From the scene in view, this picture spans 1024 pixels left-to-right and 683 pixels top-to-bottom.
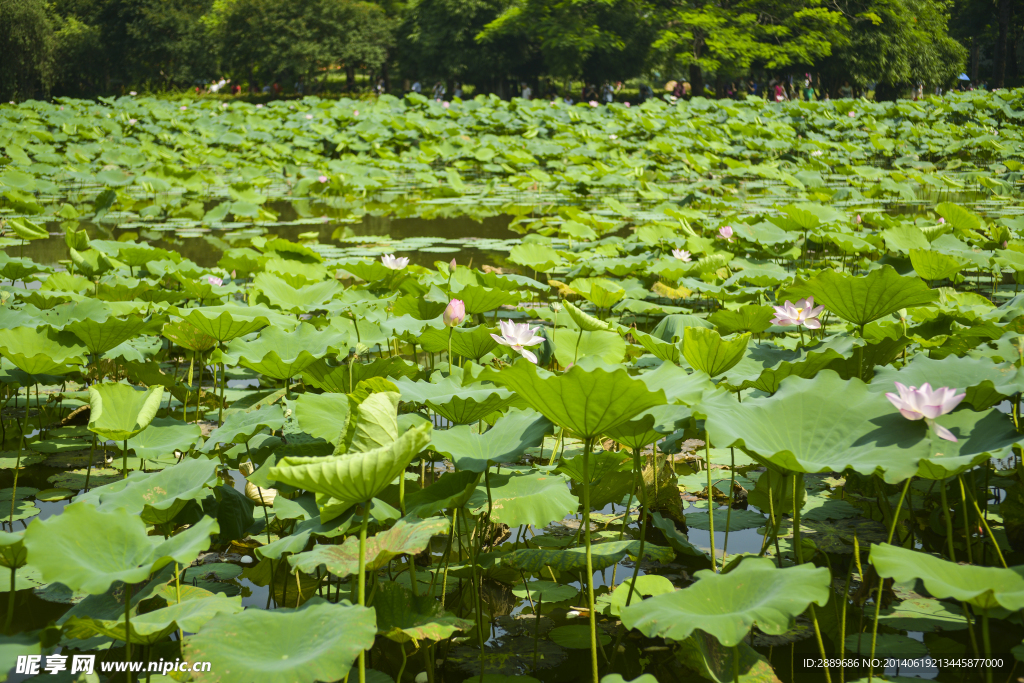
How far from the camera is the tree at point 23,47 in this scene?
61.7 feet

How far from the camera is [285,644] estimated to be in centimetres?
100

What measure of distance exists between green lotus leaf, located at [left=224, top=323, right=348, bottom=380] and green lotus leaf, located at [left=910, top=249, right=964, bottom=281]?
1.85m

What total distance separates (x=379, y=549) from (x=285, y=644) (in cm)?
22

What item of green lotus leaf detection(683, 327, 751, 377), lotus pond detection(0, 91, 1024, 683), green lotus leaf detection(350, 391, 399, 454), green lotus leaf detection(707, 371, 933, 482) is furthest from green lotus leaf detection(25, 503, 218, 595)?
green lotus leaf detection(683, 327, 751, 377)

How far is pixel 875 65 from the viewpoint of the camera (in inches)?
835

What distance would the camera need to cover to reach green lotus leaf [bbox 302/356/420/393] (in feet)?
6.42

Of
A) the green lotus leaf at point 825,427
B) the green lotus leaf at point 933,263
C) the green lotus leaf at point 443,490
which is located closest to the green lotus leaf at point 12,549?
the green lotus leaf at point 443,490

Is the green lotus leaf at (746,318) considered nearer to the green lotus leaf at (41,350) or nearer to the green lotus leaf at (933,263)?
the green lotus leaf at (933,263)

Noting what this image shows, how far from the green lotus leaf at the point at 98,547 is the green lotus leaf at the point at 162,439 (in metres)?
0.65

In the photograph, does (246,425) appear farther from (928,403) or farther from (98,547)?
(928,403)

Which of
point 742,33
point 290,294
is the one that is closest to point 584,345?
point 290,294

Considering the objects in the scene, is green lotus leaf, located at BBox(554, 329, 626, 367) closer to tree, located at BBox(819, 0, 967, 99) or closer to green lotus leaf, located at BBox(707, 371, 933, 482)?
green lotus leaf, located at BBox(707, 371, 933, 482)

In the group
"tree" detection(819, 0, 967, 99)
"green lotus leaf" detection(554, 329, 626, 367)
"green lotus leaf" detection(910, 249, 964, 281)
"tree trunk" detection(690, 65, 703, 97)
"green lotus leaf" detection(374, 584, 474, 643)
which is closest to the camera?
"green lotus leaf" detection(374, 584, 474, 643)

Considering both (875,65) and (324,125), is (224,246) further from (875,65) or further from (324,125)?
(875,65)
